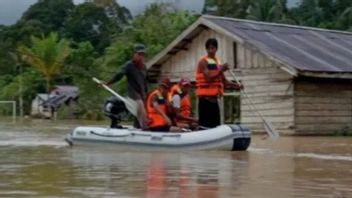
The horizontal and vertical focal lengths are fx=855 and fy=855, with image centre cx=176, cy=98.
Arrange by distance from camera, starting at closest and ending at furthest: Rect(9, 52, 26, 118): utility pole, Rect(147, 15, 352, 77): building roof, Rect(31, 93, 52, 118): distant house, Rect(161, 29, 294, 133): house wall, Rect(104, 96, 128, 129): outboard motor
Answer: Rect(104, 96, 128, 129): outboard motor → Rect(147, 15, 352, 77): building roof → Rect(161, 29, 294, 133): house wall → Rect(31, 93, 52, 118): distant house → Rect(9, 52, 26, 118): utility pole

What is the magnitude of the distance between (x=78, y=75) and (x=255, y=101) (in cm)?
2961

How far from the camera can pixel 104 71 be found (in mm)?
48562

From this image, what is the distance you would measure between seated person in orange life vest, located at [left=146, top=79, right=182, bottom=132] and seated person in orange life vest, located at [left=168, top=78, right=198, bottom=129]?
23 centimetres

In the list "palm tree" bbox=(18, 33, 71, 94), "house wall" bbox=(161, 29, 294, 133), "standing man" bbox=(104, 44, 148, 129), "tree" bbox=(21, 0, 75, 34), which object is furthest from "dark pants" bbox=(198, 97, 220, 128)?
"tree" bbox=(21, 0, 75, 34)

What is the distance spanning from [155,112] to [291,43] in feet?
38.7

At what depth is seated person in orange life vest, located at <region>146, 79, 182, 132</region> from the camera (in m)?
13.4

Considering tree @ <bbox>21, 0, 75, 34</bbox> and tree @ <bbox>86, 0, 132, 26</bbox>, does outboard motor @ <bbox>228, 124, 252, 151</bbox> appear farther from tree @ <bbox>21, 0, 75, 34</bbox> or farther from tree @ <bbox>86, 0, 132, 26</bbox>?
tree @ <bbox>86, 0, 132, 26</bbox>

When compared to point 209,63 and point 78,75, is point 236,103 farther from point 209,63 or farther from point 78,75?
point 78,75

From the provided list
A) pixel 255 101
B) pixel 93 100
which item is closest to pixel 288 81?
pixel 255 101

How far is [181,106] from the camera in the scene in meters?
14.1

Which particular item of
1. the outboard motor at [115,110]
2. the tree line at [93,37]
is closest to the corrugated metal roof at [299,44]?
the outboard motor at [115,110]

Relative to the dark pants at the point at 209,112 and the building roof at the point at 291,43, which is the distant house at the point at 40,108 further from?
the dark pants at the point at 209,112

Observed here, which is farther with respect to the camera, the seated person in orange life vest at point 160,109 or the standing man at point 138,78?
the standing man at point 138,78

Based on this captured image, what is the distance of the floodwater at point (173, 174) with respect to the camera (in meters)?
6.93
